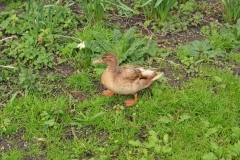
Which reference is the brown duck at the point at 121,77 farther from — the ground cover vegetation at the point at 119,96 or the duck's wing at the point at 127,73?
the ground cover vegetation at the point at 119,96

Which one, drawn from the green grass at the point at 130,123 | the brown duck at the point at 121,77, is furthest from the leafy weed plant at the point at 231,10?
the brown duck at the point at 121,77

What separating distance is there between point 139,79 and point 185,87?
24.6 inches

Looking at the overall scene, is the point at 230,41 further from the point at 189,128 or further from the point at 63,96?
the point at 63,96

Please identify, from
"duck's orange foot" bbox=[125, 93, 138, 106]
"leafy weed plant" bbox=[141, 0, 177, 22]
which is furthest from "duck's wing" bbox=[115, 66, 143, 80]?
"leafy weed plant" bbox=[141, 0, 177, 22]

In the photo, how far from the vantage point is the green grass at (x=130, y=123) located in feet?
10.7

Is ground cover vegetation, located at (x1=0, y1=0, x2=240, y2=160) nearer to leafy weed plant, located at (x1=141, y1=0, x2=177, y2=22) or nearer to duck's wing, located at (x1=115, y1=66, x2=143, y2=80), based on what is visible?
leafy weed plant, located at (x1=141, y1=0, x2=177, y2=22)

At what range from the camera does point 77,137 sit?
3369 mm

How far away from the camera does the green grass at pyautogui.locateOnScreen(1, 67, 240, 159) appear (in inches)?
128

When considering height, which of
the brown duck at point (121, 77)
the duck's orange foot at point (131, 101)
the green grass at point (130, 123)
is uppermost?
the brown duck at point (121, 77)

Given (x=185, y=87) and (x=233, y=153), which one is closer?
(x=233, y=153)

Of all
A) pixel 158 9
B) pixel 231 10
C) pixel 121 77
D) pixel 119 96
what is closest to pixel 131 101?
pixel 119 96

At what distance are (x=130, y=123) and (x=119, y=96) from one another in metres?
0.38

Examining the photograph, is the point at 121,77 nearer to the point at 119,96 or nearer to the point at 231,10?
the point at 119,96

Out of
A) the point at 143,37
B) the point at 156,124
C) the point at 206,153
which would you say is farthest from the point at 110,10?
the point at 206,153
